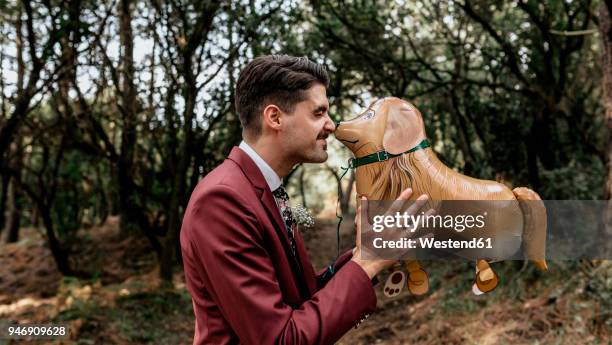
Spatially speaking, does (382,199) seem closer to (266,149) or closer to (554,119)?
(266,149)

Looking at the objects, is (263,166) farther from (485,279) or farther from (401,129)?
(485,279)

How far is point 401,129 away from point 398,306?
22.7 feet

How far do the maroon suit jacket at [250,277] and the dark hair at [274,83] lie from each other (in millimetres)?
200

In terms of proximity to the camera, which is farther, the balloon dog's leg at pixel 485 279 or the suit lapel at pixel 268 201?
the balloon dog's leg at pixel 485 279

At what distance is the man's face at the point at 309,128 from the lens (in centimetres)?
168

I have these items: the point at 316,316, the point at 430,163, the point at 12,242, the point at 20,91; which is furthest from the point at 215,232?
the point at 12,242

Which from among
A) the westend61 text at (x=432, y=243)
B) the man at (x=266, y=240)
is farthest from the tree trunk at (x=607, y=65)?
the man at (x=266, y=240)

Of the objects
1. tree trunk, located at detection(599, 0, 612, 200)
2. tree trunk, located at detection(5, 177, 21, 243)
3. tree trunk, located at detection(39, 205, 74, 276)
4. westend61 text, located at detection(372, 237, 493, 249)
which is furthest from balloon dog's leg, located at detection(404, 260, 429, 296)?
tree trunk, located at detection(5, 177, 21, 243)

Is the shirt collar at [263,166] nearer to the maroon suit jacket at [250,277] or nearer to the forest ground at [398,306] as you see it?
the maroon suit jacket at [250,277]

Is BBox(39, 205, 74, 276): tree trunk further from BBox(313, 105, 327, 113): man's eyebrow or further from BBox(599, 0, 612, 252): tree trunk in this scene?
BBox(313, 105, 327, 113): man's eyebrow

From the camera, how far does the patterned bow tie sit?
5.95 ft

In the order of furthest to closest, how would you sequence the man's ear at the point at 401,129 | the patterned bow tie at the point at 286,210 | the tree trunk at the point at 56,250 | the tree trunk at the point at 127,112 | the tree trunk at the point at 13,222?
1. the tree trunk at the point at 13,222
2. the tree trunk at the point at 56,250
3. the tree trunk at the point at 127,112
4. the man's ear at the point at 401,129
5. the patterned bow tie at the point at 286,210

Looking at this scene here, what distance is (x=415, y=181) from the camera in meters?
1.85

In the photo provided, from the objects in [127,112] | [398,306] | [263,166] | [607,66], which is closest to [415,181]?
[263,166]
